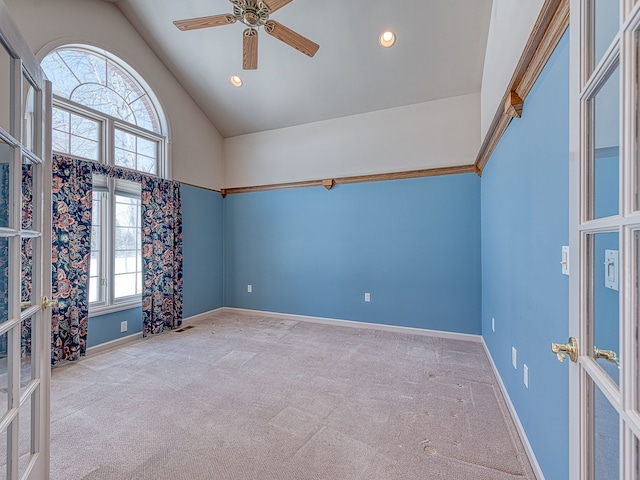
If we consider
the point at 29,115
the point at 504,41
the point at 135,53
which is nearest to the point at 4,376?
the point at 29,115

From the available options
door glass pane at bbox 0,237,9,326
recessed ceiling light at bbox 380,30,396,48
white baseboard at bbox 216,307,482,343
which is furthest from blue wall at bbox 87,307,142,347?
recessed ceiling light at bbox 380,30,396,48

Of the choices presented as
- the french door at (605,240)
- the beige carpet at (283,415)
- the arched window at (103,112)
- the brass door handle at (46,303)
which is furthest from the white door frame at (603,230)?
the arched window at (103,112)

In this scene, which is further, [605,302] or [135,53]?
[135,53]

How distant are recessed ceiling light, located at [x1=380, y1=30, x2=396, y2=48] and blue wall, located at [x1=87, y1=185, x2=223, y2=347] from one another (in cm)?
315

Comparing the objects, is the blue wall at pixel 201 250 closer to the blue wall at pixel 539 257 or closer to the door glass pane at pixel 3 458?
the door glass pane at pixel 3 458

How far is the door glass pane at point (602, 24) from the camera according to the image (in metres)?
0.65

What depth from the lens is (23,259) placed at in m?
1.21

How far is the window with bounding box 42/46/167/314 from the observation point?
305 cm

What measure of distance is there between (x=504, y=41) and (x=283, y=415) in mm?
3065

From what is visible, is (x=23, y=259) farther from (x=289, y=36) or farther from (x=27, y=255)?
(x=289, y=36)

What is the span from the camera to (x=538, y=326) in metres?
1.57

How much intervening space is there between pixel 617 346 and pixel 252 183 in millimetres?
4680

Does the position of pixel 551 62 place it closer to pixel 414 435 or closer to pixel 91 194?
pixel 414 435

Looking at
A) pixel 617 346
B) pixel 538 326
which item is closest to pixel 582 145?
pixel 617 346
